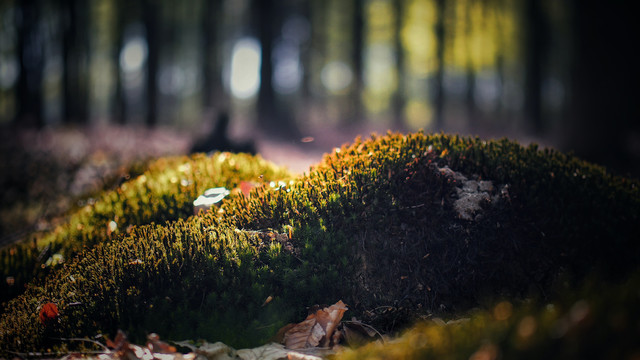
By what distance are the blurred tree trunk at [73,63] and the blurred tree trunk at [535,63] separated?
23959 millimetres

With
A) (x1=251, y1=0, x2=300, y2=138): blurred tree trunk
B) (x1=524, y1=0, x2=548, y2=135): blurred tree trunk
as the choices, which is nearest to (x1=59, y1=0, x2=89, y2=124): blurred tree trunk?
(x1=251, y1=0, x2=300, y2=138): blurred tree trunk

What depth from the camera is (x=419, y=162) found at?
10.9 ft

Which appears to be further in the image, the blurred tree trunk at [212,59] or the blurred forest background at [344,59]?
the blurred tree trunk at [212,59]

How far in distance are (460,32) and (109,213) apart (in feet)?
88.6

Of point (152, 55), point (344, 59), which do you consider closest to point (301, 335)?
point (152, 55)

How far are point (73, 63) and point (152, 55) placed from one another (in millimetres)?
6201

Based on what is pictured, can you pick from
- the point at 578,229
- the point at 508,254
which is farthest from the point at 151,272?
the point at 578,229

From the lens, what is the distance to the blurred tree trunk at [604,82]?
8.82 metres

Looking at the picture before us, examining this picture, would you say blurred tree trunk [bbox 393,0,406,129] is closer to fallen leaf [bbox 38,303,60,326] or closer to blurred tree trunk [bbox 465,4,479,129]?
blurred tree trunk [bbox 465,4,479,129]

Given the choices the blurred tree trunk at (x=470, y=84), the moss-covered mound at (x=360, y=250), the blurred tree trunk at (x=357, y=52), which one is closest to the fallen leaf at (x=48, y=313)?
the moss-covered mound at (x=360, y=250)

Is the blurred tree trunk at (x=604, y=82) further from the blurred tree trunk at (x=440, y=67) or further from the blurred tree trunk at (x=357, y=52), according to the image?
the blurred tree trunk at (x=440, y=67)

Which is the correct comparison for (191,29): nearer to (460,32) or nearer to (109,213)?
(460,32)

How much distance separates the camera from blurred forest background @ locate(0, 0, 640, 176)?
9.09m

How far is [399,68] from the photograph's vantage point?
1110 inches
